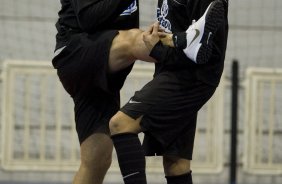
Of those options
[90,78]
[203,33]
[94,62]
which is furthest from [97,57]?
[203,33]

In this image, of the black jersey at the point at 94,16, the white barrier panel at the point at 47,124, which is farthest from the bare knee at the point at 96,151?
the white barrier panel at the point at 47,124

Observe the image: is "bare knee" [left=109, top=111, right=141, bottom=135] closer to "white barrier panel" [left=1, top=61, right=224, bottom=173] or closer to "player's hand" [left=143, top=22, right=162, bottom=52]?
"player's hand" [left=143, top=22, right=162, bottom=52]

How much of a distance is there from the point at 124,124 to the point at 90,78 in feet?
1.14

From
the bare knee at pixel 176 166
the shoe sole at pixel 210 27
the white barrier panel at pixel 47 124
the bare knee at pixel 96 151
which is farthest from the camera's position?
the white barrier panel at pixel 47 124

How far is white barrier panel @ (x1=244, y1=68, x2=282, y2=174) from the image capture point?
646 centimetres

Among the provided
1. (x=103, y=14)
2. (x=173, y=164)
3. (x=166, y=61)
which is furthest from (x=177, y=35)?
(x=173, y=164)

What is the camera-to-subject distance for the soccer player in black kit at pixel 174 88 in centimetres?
347

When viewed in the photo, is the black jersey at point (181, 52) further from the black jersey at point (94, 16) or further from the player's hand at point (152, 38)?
the black jersey at point (94, 16)

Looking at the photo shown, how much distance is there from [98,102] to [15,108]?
2.55m

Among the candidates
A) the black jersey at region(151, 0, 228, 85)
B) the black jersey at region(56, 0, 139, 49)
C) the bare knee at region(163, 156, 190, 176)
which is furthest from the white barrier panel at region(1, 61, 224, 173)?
the black jersey at region(151, 0, 228, 85)

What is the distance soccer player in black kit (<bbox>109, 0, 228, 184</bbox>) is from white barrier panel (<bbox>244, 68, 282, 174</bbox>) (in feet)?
9.23

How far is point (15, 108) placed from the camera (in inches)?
255

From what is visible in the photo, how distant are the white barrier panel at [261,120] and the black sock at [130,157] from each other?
306 centimetres

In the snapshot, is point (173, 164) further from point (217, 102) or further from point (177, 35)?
point (217, 102)
